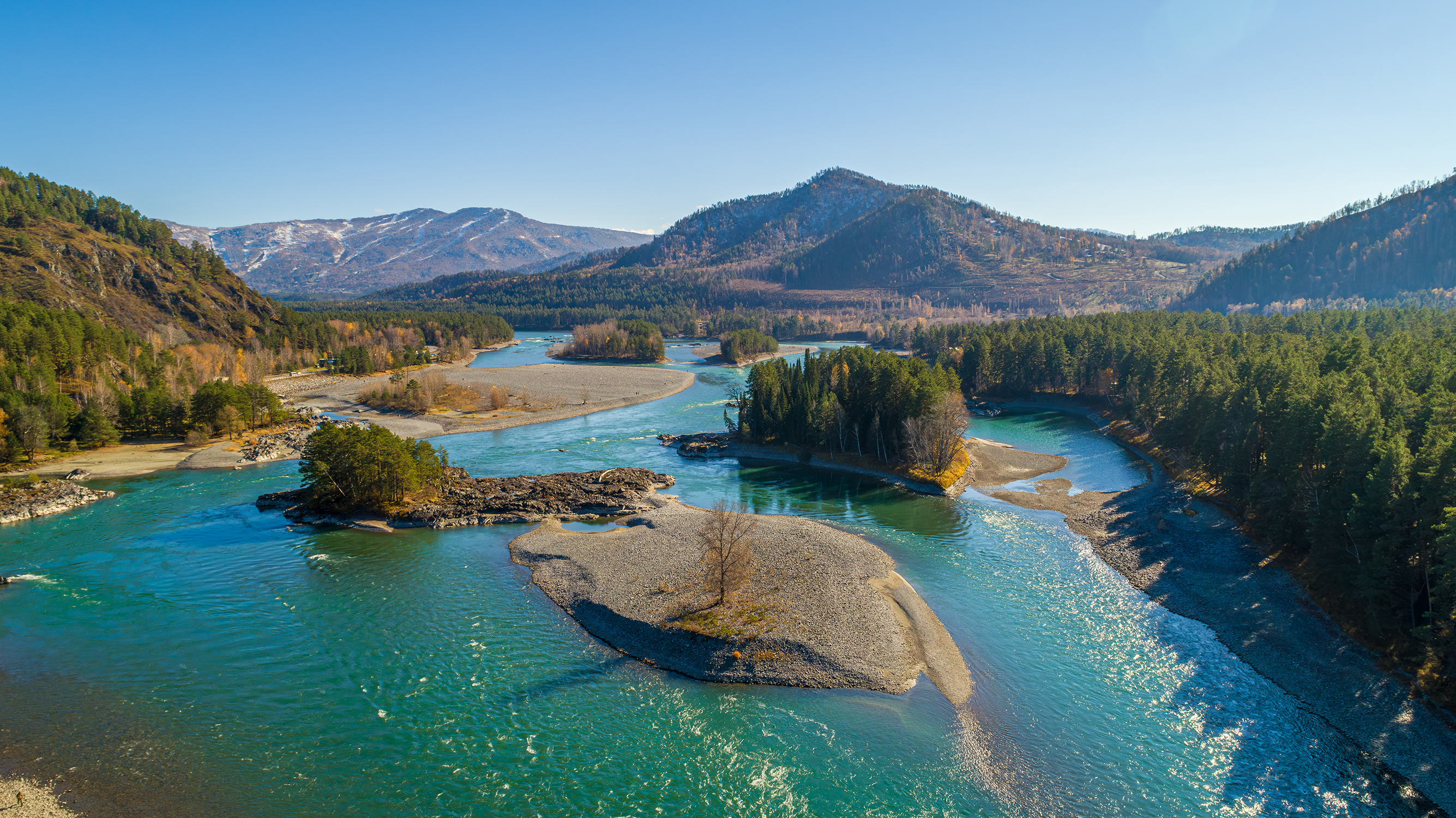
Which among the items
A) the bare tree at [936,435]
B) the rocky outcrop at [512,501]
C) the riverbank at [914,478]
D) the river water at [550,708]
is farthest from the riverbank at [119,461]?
the bare tree at [936,435]

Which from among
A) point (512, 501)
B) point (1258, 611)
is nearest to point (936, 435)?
point (1258, 611)

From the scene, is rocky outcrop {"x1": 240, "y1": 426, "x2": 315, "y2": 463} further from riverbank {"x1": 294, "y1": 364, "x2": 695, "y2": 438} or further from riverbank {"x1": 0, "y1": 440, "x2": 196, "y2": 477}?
riverbank {"x1": 294, "y1": 364, "x2": 695, "y2": 438}

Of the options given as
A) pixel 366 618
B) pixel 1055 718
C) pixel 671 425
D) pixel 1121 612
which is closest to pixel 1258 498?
pixel 1121 612

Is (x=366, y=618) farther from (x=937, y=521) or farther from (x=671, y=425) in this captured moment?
(x=671, y=425)

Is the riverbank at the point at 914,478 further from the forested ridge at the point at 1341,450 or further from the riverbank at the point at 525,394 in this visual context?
the riverbank at the point at 525,394

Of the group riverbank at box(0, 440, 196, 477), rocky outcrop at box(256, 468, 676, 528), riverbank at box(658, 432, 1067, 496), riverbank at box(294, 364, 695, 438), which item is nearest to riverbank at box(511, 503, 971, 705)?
rocky outcrop at box(256, 468, 676, 528)

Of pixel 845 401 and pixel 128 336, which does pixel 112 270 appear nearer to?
pixel 128 336
